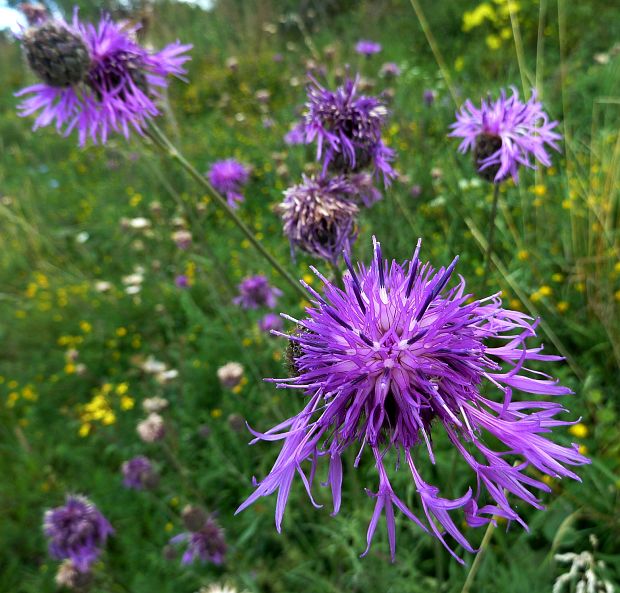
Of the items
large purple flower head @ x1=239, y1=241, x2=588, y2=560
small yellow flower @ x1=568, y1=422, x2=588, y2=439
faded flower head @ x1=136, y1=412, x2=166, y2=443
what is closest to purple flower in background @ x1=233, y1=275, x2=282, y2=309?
faded flower head @ x1=136, y1=412, x2=166, y2=443

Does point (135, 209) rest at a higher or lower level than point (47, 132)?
lower

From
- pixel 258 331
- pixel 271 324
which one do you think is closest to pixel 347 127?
pixel 271 324

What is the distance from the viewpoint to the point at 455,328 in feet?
2.81

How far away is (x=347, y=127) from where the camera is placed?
1612 millimetres

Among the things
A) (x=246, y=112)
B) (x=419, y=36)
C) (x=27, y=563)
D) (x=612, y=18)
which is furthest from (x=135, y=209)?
(x=612, y=18)

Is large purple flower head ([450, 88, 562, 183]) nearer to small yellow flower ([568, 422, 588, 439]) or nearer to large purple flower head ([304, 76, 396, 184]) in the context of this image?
large purple flower head ([304, 76, 396, 184])

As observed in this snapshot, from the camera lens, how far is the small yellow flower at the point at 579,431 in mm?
1852

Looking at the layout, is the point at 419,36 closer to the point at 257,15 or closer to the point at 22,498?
the point at 257,15

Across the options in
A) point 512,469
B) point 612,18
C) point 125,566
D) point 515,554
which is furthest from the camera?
point 612,18

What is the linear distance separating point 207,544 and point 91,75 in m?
1.86

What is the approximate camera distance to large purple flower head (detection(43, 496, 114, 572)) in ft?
6.70

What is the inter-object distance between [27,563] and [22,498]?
37cm

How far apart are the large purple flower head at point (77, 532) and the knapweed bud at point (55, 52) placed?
1.74m

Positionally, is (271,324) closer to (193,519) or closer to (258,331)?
(258,331)
